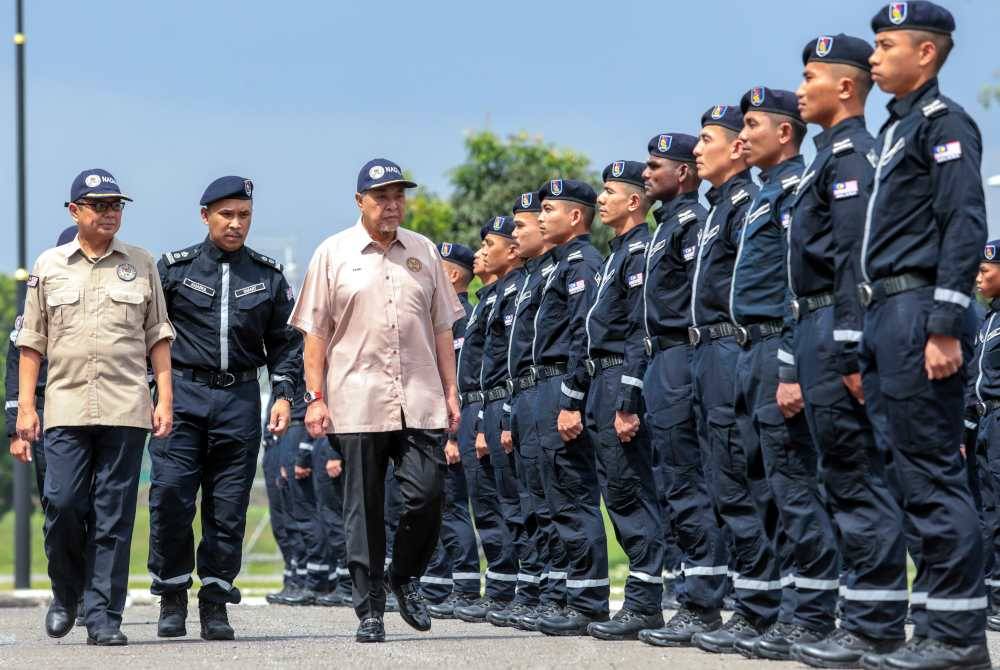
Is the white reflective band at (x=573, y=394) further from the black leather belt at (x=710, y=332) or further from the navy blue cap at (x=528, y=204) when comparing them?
the navy blue cap at (x=528, y=204)

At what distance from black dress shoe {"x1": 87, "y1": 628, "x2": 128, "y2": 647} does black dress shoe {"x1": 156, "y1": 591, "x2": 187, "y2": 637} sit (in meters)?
0.76

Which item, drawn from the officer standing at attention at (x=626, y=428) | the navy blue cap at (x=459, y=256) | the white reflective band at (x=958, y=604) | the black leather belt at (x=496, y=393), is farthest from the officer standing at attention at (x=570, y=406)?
the white reflective band at (x=958, y=604)

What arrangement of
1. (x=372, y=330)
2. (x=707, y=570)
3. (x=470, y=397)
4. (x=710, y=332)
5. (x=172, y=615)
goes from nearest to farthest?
(x=710, y=332)
(x=707, y=570)
(x=372, y=330)
(x=172, y=615)
(x=470, y=397)

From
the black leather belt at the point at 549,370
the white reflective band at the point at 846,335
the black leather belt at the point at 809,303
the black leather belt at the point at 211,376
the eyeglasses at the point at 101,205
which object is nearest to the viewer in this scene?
the white reflective band at the point at 846,335

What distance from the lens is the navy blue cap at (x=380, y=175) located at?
9.73 metres

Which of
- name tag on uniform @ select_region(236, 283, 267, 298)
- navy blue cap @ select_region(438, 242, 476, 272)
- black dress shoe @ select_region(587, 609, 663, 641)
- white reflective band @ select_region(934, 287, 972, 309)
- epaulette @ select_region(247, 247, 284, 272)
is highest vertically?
navy blue cap @ select_region(438, 242, 476, 272)

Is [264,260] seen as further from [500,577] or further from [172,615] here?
[500,577]

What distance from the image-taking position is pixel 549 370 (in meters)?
11.6

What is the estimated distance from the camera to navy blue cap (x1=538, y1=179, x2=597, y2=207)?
12.0 m

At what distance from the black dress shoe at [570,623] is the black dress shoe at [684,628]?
1.14m

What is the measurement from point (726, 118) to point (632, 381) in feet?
5.35

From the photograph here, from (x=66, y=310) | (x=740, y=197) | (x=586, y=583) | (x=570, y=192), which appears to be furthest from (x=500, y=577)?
(x=740, y=197)

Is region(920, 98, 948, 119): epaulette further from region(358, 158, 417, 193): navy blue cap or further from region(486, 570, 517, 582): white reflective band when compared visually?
region(486, 570, 517, 582): white reflective band

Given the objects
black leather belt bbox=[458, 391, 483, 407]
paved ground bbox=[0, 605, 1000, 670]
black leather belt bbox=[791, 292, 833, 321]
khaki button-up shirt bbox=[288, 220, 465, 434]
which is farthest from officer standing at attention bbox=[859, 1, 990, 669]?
black leather belt bbox=[458, 391, 483, 407]
